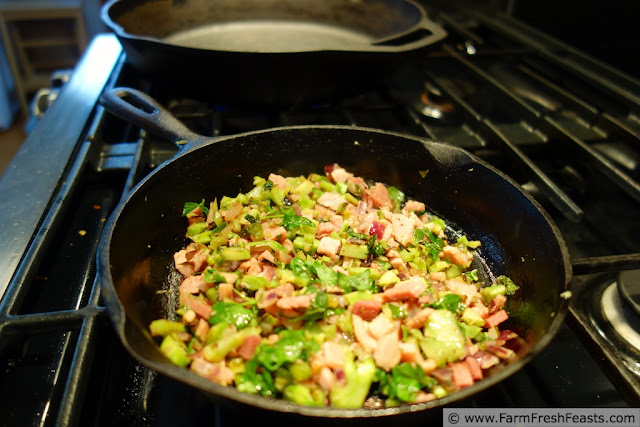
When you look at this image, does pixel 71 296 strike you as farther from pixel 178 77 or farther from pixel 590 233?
pixel 590 233

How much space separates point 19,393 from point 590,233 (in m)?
1.43

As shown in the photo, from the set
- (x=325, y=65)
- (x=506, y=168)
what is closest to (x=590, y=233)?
(x=506, y=168)

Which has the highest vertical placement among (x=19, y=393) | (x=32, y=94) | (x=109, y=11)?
(x=109, y=11)

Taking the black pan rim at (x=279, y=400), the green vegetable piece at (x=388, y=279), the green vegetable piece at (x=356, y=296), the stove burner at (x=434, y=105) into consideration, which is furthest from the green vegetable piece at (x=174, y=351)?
the stove burner at (x=434, y=105)

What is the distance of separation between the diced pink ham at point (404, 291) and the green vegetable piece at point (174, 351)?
0.43 metres

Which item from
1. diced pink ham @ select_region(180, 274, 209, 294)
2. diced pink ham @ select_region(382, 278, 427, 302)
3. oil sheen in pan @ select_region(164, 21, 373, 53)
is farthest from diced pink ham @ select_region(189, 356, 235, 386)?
oil sheen in pan @ select_region(164, 21, 373, 53)

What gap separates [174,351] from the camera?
0.80 m

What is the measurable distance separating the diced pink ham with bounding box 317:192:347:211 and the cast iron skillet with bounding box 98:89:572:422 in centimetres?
12

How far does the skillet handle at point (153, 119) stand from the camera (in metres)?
1.12

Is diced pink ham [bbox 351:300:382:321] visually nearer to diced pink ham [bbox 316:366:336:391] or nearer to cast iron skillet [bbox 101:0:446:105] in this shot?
diced pink ham [bbox 316:366:336:391]

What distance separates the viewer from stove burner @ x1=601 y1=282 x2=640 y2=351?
36.5 inches

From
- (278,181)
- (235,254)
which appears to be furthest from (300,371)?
(278,181)

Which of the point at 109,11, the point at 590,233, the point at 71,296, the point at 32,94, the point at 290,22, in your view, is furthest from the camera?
the point at 32,94

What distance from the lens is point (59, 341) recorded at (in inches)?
33.7
